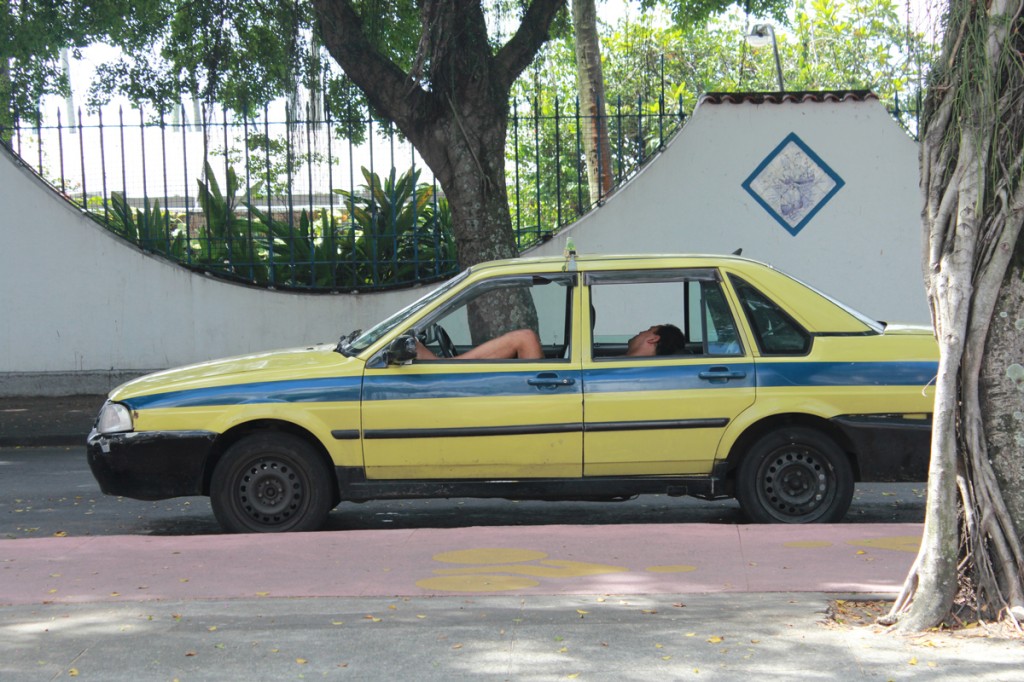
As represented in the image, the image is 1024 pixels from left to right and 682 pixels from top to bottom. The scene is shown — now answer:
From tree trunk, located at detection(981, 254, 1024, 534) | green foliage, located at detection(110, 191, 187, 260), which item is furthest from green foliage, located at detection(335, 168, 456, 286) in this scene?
tree trunk, located at detection(981, 254, 1024, 534)

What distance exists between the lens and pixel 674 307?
7.96 meters

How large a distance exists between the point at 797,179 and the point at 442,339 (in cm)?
760

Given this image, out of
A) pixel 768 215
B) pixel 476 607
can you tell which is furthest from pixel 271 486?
pixel 768 215

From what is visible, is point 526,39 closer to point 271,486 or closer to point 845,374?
point 845,374

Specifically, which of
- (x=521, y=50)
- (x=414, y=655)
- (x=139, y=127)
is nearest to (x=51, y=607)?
(x=414, y=655)

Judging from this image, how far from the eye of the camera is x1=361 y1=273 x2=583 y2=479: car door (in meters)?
7.12

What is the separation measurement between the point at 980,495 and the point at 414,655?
2331 millimetres

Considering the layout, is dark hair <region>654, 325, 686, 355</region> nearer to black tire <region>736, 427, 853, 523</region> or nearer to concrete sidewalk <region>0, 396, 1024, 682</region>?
black tire <region>736, 427, 853, 523</region>

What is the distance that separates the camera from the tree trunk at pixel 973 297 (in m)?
Result: 4.82

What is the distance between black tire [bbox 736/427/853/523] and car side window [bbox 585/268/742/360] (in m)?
0.61

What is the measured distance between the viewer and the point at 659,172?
553 inches

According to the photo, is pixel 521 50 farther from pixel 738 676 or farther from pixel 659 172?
pixel 738 676

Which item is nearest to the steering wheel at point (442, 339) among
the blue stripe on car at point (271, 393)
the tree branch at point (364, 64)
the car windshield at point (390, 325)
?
the car windshield at point (390, 325)

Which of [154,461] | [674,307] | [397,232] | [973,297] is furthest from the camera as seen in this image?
[397,232]
